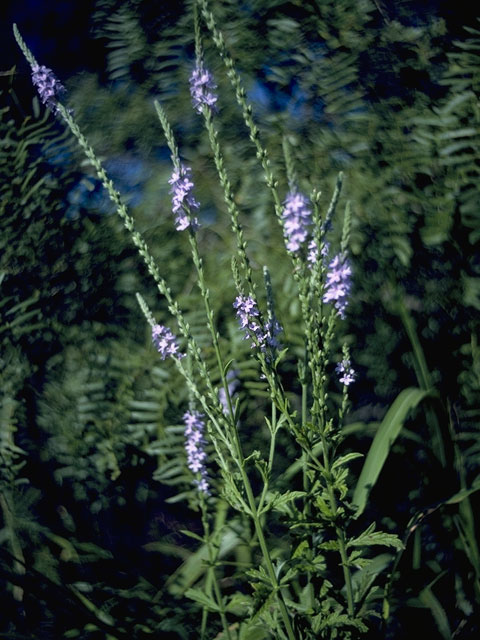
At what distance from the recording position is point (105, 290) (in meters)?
1.99

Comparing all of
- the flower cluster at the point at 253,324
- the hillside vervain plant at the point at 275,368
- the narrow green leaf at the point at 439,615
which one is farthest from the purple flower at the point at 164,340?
the narrow green leaf at the point at 439,615

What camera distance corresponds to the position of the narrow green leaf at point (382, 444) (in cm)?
155

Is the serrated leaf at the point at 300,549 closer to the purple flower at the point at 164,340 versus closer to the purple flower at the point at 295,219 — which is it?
the purple flower at the point at 164,340

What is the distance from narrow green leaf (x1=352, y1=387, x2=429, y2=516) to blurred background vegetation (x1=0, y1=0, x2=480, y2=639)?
0.12 m

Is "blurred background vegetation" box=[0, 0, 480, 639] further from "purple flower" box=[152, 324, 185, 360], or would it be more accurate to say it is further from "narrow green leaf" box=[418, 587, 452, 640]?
"purple flower" box=[152, 324, 185, 360]

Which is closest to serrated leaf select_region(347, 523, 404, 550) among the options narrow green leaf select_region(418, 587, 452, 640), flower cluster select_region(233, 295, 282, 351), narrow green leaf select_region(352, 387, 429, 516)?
narrow green leaf select_region(352, 387, 429, 516)

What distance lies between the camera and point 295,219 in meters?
1.04

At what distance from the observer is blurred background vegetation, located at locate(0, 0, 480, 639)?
5.66 ft

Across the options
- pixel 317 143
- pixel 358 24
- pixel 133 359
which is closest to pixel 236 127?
pixel 317 143

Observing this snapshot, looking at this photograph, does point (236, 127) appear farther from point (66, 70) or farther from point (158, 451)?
point (158, 451)

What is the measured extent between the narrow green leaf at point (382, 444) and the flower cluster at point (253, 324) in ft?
1.93

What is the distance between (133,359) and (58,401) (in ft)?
0.96

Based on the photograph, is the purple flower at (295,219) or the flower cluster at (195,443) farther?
the flower cluster at (195,443)

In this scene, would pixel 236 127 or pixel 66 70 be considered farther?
pixel 66 70
